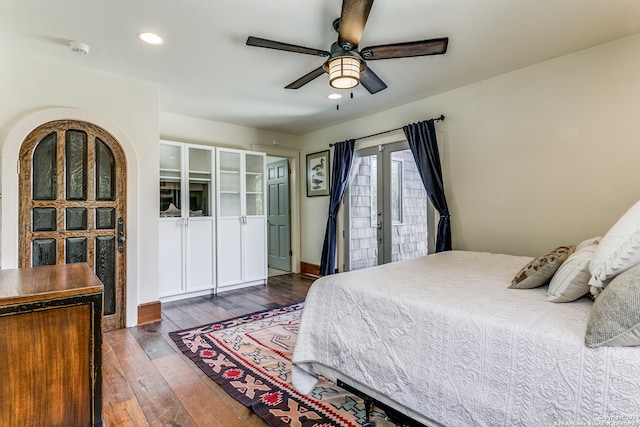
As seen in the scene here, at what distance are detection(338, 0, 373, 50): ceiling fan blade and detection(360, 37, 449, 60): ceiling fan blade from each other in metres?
0.14

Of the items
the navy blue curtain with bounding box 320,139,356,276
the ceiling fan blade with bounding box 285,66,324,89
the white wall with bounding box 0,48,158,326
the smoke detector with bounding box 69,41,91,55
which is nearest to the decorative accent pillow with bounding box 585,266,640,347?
the ceiling fan blade with bounding box 285,66,324,89

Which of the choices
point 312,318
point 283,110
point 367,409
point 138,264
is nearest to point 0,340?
point 312,318

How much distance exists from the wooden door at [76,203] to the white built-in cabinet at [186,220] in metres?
0.92

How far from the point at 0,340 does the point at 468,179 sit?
3.80m

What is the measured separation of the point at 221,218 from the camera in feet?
15.0

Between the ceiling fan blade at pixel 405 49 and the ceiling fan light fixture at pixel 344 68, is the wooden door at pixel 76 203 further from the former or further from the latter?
the ceiling fan blade at pixel 405 49

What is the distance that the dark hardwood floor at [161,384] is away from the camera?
1.79 m

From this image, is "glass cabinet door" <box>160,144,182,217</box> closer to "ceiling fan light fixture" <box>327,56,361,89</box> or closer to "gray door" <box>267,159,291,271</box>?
"gray door" <box>267,159,291,271</box>

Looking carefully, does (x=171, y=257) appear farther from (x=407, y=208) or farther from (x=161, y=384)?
(x=407, y=208)

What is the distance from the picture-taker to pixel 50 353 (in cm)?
120

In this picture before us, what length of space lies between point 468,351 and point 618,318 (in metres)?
0.51

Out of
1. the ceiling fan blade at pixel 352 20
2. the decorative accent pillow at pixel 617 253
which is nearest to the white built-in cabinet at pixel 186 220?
the ceiling fan blade at pixel 352 20

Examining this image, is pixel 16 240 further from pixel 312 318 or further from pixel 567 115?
pixel 567 115

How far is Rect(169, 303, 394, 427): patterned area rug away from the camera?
1.80m
